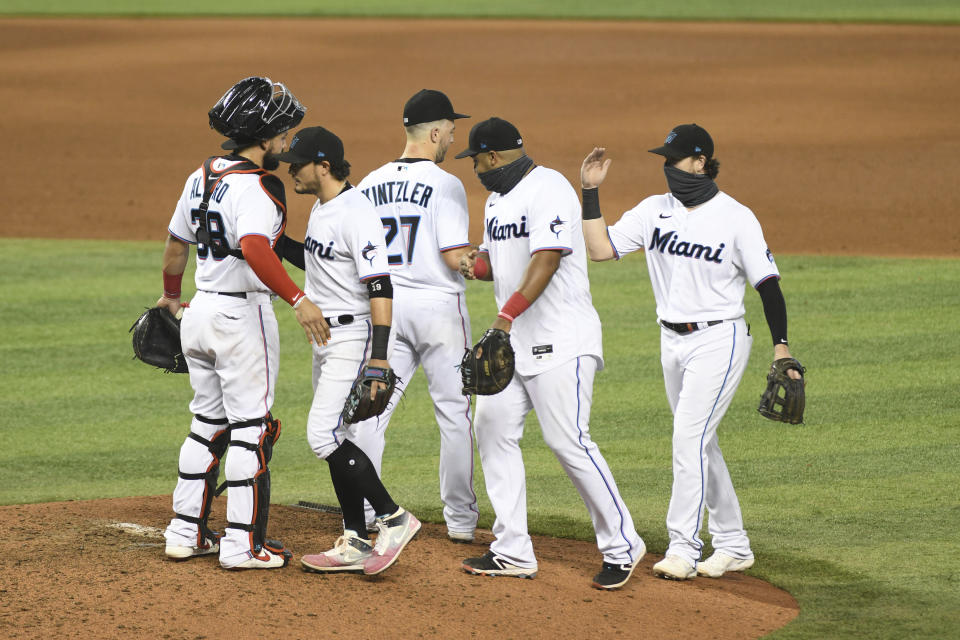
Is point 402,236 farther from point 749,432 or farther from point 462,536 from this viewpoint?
point 749,432

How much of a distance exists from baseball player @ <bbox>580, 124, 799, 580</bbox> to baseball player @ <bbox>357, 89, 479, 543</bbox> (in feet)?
2.20

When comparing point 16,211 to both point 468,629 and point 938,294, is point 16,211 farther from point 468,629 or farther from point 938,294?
point 468,629

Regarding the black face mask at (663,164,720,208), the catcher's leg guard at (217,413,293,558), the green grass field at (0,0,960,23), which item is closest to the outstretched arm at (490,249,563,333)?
the black face mask at (663,164,720,208)

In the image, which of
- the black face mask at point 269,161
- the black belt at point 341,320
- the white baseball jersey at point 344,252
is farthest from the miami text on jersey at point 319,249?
the black face mask at point 269,161

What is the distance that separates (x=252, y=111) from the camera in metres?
4.96

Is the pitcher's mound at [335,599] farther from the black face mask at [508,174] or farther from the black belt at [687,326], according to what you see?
the black face mask at [508,174]

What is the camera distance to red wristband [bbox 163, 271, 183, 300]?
5.47 metres

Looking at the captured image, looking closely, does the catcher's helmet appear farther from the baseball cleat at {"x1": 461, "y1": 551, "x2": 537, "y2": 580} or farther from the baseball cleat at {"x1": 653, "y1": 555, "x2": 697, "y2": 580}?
the baseball cleat at {"x1": 653, "y1": 555, "x2": 697, "y2": 580}

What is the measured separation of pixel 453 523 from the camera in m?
5.72

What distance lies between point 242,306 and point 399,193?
41.3 inches

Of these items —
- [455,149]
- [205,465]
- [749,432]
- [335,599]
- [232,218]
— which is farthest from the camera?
[455,149]

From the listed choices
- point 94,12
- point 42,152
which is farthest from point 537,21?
point 42,152

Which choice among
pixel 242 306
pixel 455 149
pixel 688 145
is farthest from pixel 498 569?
pixel 455 149

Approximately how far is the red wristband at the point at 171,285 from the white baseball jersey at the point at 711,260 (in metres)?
2.18
